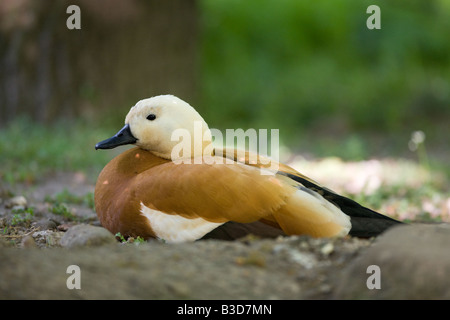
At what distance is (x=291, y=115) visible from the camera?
10539 mm

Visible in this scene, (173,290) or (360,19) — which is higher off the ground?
(360,19)

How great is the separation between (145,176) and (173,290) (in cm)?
120

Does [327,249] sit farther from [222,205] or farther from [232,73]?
[232,73]

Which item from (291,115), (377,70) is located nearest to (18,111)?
(291,115)

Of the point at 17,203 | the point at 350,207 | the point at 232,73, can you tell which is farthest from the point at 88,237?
the point at 232,73

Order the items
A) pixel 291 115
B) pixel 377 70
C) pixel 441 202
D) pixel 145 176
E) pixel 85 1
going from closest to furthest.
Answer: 1. pixel 145 176
2. pixel 441 202
3. pixel 85 1
4. pixel 291 115
5. pixel 377 70

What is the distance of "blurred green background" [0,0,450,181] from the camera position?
7754 millimetres

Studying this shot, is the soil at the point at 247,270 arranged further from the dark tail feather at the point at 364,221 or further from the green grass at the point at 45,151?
the green grass at the point at 45,151

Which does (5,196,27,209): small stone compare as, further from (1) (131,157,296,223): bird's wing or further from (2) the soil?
(2) the soil

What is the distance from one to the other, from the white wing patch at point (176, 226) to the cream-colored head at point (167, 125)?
56 cm

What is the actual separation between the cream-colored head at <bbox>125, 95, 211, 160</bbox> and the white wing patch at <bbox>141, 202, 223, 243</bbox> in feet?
1.83

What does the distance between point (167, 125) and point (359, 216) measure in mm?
1218

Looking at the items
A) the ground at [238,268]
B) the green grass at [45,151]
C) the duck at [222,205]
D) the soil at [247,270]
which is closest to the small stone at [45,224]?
the duck at [222,205]
